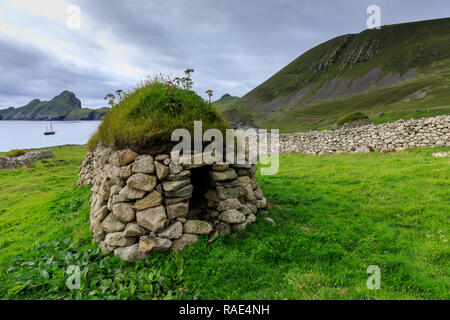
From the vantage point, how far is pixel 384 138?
61.1ft

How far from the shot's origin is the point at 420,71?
105500 millimetres

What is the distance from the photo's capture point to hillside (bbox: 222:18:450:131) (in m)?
79.6

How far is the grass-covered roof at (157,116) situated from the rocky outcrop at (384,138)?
16.8 meters

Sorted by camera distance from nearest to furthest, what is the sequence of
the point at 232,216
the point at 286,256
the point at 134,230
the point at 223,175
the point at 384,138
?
the point at 286,256 → the point at 134,230 → the point at 232,216 → the point at 223,175 → the point at 384,138

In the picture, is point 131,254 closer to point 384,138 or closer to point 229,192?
point 229,192

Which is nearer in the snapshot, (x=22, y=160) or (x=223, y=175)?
A: (x=223, y=175)

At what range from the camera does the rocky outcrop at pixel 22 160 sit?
3154 cm

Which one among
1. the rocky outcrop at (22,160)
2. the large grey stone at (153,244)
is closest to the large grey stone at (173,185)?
the large grey stone at (153,244)

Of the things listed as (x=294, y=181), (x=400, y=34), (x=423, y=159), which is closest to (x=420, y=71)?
(x=400, y=34)

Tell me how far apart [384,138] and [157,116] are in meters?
19.8

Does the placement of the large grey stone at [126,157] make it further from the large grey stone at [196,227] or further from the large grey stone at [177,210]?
the large grey stone at [196,227]

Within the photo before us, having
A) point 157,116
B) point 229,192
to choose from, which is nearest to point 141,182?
point 157,116

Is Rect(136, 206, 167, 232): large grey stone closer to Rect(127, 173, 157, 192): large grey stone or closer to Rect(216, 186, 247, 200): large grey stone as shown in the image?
Rect(127, 173, 157, 192): large grey stone
